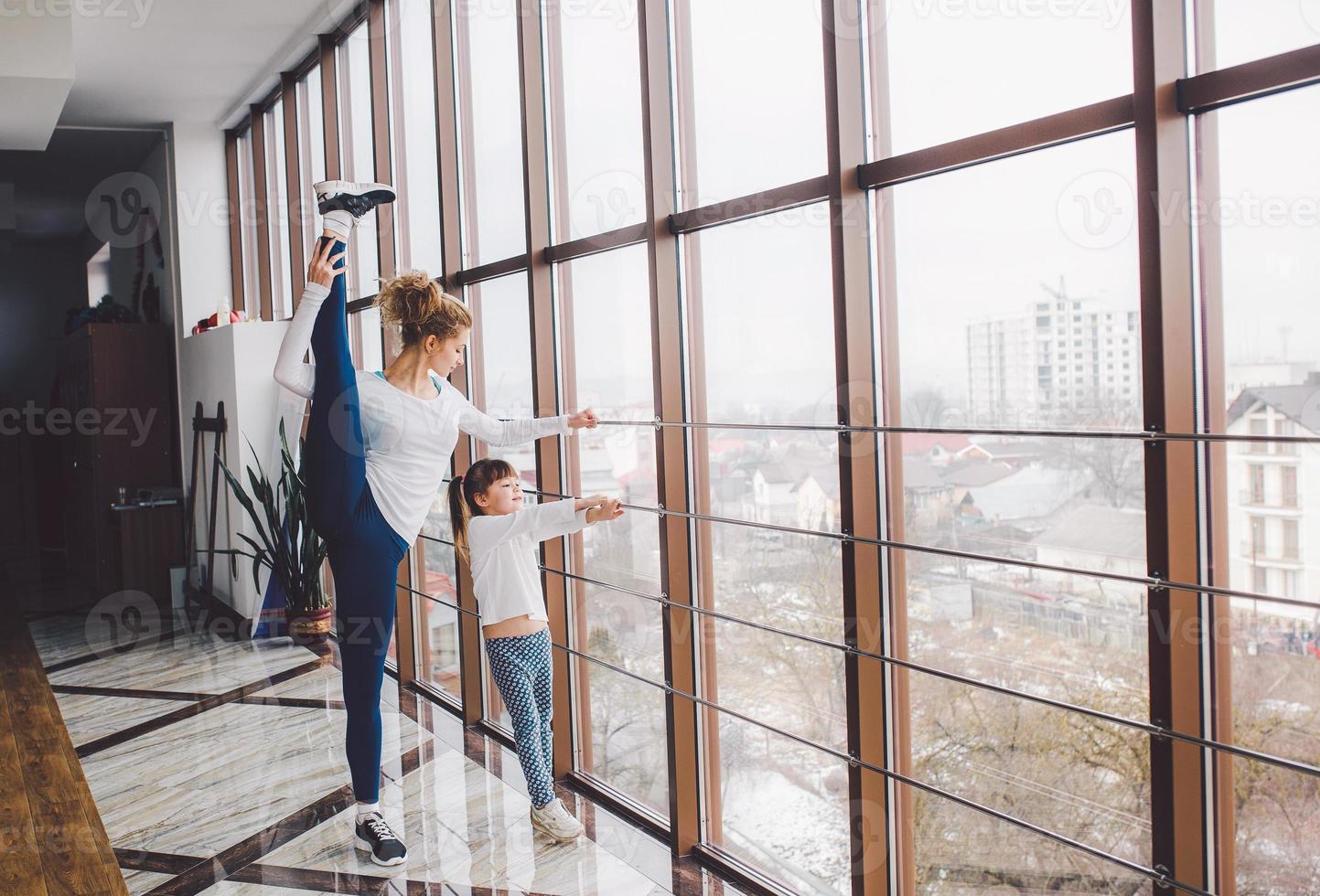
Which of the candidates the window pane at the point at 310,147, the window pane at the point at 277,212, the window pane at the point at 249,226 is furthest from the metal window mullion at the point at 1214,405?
the window pane at the point at 249,226

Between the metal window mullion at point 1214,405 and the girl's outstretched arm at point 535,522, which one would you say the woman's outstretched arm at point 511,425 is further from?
the metal window mullion at point 1214,405

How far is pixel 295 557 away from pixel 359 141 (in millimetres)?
2046

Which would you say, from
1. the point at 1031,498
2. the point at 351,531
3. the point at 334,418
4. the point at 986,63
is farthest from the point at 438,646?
the point at 986,63

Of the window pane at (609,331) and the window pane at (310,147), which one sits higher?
A: the window pane at (310,147)

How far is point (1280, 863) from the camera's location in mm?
1450

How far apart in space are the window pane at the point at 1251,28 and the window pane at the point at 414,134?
9.16 ft

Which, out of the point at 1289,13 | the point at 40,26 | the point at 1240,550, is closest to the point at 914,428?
the point at 1240,550

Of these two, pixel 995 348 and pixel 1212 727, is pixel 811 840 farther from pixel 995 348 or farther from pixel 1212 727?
pixel 995 348

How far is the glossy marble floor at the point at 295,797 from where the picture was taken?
8.10ft

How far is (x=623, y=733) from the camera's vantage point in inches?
116

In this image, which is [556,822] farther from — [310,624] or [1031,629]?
[310,624]

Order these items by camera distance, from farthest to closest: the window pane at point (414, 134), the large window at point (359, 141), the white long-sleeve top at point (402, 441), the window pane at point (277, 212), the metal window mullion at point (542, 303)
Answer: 1. the window pane at point (277, 212)
2. the large window at point (359, 141)
3. the window pane at point (414, 134)
4. the metal window mullion at point (542, 303)
5. the white long-sleeve top at point (402, 441)

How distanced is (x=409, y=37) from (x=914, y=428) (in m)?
3.13

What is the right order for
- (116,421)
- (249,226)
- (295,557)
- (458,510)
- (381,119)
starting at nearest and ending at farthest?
(458,510) < (381,119) < (295,557) < (249,226) < (116,421)
